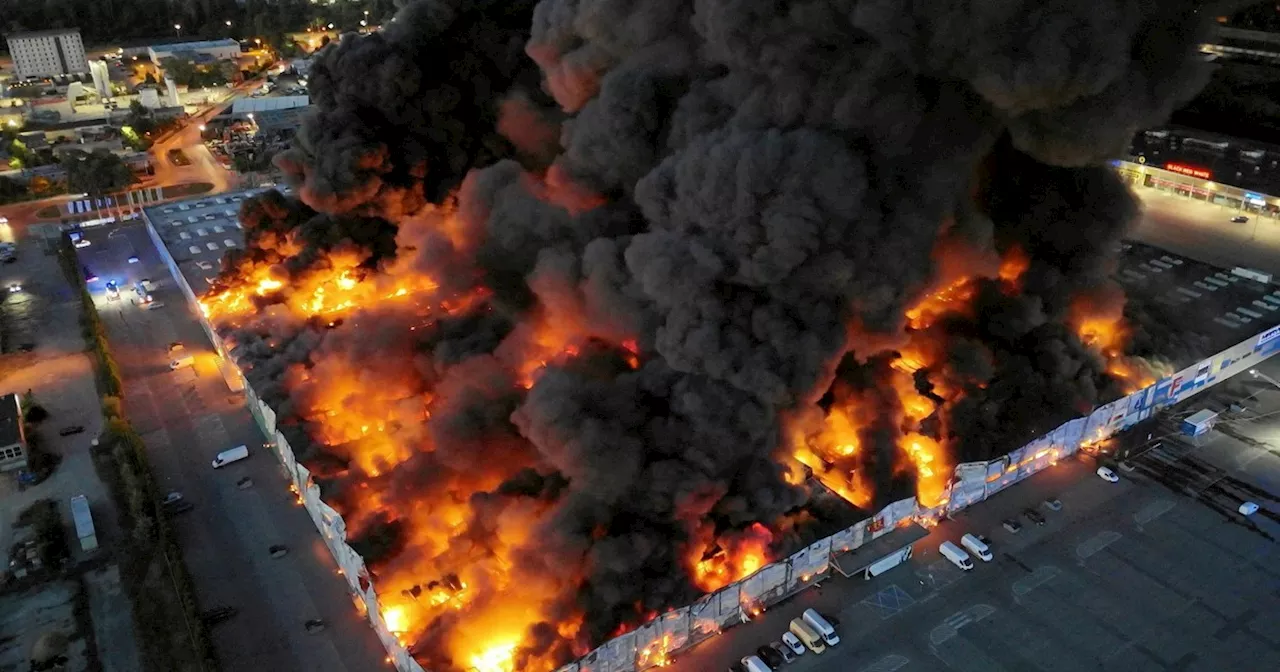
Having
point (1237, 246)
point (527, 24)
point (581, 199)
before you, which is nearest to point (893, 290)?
point (581, 199)

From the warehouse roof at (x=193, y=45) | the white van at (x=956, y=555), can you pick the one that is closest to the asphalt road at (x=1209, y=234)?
the white van at (x=956, y=555)

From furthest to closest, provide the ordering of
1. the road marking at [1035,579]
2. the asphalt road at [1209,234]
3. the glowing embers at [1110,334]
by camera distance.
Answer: the asphalt road at [1209,234] < the glowing embers at [1110,334] < the road marking at [1035,579]

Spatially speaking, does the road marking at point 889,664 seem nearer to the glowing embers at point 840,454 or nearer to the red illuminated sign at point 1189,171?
the glowing embers at point 840,454

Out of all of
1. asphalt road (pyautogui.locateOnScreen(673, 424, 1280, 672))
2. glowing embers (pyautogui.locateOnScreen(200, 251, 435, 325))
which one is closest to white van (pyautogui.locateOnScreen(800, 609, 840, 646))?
asphalt road (pyautogui.locateOnScreen(673, 424, 1280, 672))

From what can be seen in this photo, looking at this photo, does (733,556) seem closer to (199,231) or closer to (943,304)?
(943,304)

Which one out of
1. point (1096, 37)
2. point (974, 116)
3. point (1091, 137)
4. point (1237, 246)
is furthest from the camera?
point (1237, 246)

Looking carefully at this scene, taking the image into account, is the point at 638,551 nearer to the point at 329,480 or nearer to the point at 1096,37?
the point at 329,480

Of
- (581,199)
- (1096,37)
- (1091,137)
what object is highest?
(1096,37)
